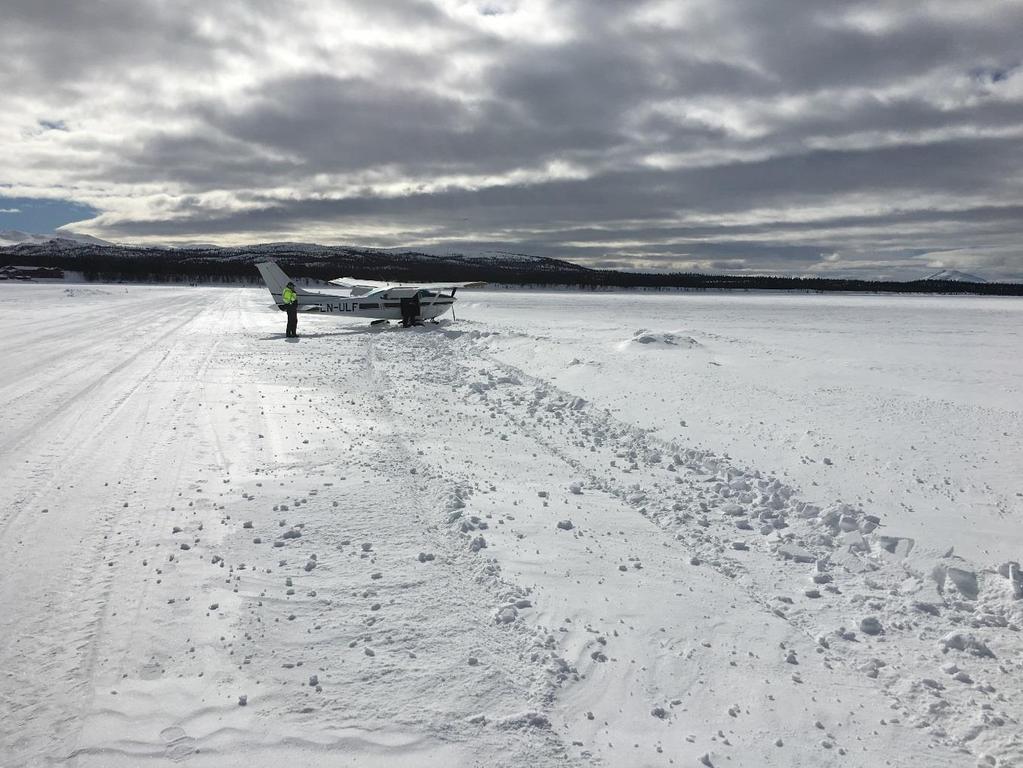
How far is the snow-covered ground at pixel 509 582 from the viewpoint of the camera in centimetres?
315

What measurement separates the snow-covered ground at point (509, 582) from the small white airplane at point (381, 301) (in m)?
14.7

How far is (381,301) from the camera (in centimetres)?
2533

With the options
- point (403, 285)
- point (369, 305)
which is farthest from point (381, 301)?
point (403, 285)

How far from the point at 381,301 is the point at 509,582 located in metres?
22.0

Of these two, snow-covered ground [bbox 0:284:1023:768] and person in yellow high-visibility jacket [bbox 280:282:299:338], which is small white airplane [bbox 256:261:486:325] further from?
snow-covered ground [bbox 0:284:1023:768]

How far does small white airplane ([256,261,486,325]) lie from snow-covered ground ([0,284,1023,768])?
14653 mm

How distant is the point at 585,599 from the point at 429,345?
15521 mm

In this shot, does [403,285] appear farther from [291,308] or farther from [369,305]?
[291,308]

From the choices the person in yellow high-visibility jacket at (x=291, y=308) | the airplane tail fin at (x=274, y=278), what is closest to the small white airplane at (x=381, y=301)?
the airplane tail fin at (x=274, y=278)

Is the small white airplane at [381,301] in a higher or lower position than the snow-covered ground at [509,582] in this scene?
higher

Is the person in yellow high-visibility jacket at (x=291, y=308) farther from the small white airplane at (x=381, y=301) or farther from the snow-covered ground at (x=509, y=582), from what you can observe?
the snow-covered ground at (x=509, y=582)

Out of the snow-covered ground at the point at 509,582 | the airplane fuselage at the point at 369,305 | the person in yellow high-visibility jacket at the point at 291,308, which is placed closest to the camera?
the snow-covered ground at the point at 509,582

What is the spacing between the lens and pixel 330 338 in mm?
21000

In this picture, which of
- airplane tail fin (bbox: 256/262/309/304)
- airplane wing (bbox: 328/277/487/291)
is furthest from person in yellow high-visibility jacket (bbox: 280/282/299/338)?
airplane tail fin (bbox: 256/262/309/304)
